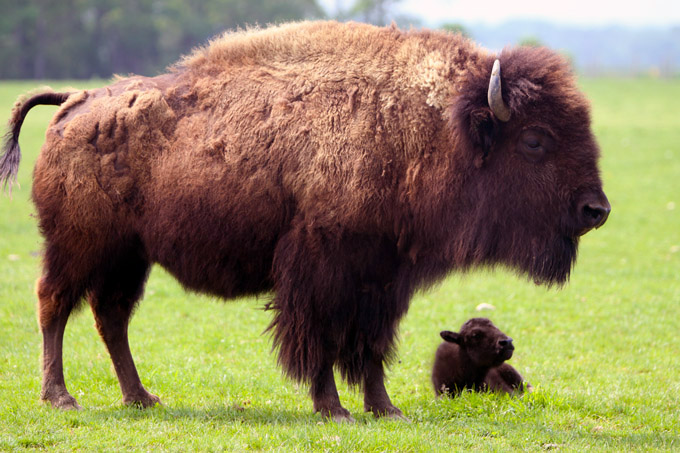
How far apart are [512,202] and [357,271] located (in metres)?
1.18

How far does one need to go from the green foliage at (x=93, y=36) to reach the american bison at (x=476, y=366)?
5410 centimetres

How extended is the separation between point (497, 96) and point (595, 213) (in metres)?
1.02

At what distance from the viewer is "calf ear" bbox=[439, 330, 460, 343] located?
679 cm

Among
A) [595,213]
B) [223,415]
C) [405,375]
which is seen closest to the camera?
[595,213]

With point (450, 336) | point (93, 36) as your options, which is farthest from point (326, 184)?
point (93, 36)

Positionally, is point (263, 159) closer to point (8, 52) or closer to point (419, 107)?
point (419, 107)

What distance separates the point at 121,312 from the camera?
6617mm

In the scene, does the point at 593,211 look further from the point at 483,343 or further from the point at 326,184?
the point at 326,184

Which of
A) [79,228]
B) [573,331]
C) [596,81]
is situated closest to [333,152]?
[79,228]

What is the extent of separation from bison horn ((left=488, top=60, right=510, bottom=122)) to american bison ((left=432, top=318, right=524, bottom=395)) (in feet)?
6.33

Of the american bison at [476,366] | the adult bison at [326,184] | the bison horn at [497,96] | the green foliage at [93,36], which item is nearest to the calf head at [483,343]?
the american bison at [476,366]

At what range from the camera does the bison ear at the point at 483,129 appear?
5613mm

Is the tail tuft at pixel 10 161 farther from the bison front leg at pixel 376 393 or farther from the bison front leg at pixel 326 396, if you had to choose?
the bison front leg at pixel 376 393

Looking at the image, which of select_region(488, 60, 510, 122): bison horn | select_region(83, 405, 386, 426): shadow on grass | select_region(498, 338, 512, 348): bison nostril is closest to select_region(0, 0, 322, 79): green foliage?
select_region(83, 405, 386, 426): shadow on grass
